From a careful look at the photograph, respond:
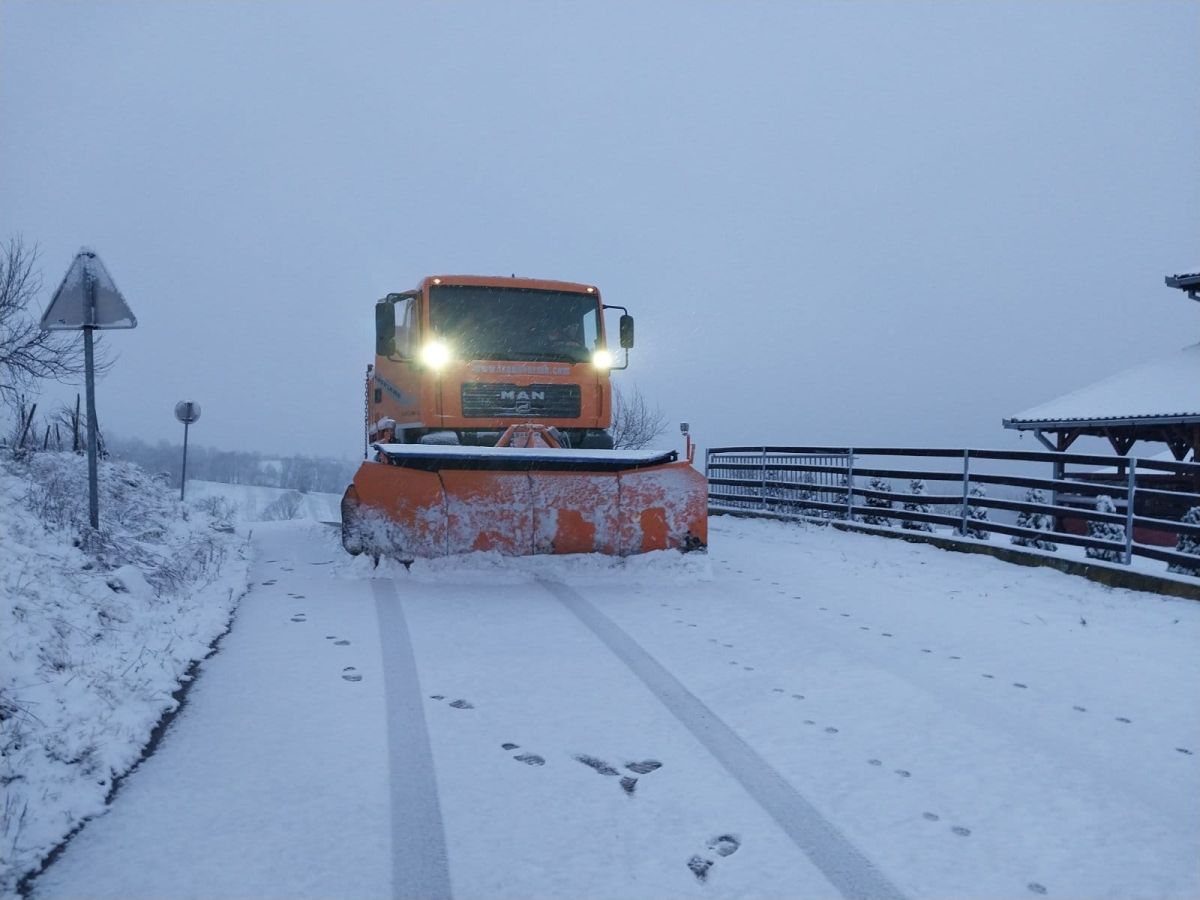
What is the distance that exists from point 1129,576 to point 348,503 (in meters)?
7.23

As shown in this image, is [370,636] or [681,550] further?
[681,550]

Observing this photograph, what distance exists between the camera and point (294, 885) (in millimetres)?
2188

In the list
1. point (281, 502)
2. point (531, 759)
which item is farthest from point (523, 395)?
point (281, 502)

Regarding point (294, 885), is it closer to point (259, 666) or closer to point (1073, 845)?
point (259, 666)

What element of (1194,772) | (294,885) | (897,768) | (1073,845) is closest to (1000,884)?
(1073,845)

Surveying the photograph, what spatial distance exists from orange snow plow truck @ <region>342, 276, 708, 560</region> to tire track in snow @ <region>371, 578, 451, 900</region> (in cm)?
215

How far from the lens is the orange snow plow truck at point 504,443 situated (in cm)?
646

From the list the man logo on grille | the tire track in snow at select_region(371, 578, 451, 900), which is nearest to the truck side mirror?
the man logo on grille

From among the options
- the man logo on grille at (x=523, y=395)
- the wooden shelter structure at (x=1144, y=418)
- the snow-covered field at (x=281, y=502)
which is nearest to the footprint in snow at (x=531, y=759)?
the man logo on grille at (x=523, y=395)

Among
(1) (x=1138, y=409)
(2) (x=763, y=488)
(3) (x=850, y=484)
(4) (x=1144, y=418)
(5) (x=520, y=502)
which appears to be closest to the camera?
(5) (x=520, y=502)

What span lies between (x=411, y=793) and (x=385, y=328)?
607 cm

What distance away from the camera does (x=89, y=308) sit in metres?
6.13

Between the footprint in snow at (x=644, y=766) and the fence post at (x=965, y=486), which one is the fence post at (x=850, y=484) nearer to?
the fence post at (x=965, y=486)

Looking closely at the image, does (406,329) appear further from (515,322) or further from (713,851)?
(713,851)
